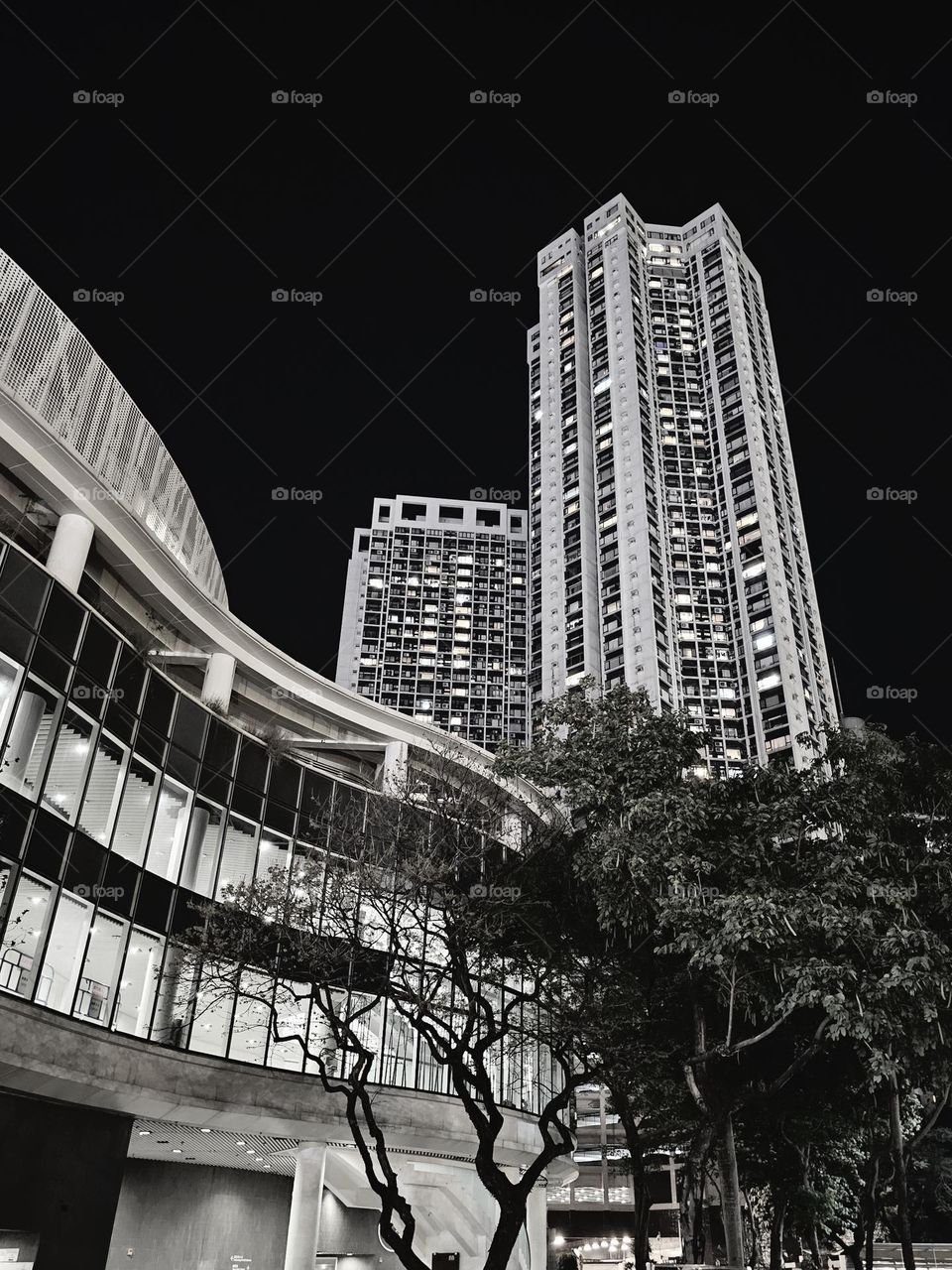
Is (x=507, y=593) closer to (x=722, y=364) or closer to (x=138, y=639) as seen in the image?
(x=722, y=364)

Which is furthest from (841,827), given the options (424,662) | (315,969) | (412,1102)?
(424,662)

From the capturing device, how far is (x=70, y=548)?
2406cm

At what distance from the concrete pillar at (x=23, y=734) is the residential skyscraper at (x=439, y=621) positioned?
3510 inches

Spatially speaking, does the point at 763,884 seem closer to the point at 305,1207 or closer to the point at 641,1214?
the point at 641,1214

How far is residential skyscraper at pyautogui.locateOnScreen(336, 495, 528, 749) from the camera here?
112 meters

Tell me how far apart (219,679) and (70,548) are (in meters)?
8.50

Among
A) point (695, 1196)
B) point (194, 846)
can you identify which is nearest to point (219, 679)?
point (194, 846)

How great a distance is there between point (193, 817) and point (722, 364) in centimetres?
10454

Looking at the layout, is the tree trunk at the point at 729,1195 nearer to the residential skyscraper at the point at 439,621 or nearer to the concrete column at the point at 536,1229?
the concrete column at the point at 536,1229

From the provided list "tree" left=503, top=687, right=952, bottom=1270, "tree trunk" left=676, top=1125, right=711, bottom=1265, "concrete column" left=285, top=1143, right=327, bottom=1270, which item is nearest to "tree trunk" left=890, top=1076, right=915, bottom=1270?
"tree" left=503, top=687, right=952, bottom=1270

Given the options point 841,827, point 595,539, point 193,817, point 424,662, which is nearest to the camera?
point 841,827

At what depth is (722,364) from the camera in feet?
368

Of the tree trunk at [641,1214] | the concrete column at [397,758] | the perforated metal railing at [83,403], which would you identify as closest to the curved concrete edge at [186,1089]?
the tree trunk at [641,1214]

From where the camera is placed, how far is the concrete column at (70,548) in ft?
77.8
